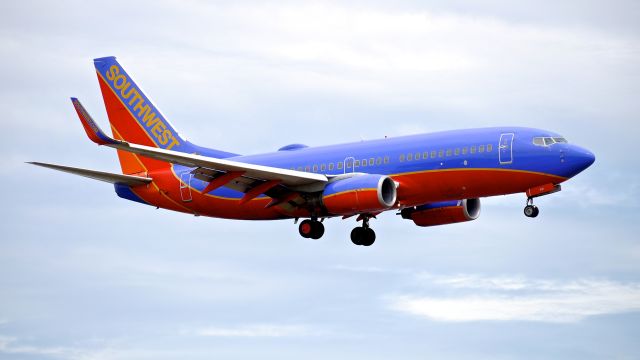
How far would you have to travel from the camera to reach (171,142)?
228ft

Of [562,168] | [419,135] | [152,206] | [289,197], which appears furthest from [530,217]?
[152,206]

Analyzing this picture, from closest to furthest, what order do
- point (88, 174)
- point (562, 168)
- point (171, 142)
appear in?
point (562, 168) < point (88, 174) < point (171, 142)

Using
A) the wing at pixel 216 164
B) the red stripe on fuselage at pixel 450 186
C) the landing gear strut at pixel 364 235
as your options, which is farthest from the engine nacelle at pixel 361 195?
the landing gear strut at pixel 364 235

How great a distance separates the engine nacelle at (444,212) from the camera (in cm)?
6488

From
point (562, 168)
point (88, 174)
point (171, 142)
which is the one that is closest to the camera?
point (562, 168)

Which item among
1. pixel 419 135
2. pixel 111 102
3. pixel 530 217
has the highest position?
pixel 111 102

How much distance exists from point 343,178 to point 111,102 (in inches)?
666

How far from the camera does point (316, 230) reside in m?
62.0

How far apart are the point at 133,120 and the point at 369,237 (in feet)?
48.1

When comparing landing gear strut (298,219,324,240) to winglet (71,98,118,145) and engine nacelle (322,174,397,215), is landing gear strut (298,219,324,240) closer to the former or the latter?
engine nacelle (322,174,397,215)

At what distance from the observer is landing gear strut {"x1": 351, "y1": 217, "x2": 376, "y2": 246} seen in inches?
2544

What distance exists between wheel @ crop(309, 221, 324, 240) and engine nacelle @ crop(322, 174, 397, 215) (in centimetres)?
244

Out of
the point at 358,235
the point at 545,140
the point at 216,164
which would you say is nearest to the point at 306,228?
the point at 358,235

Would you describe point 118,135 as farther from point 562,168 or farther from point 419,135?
point 562,168
